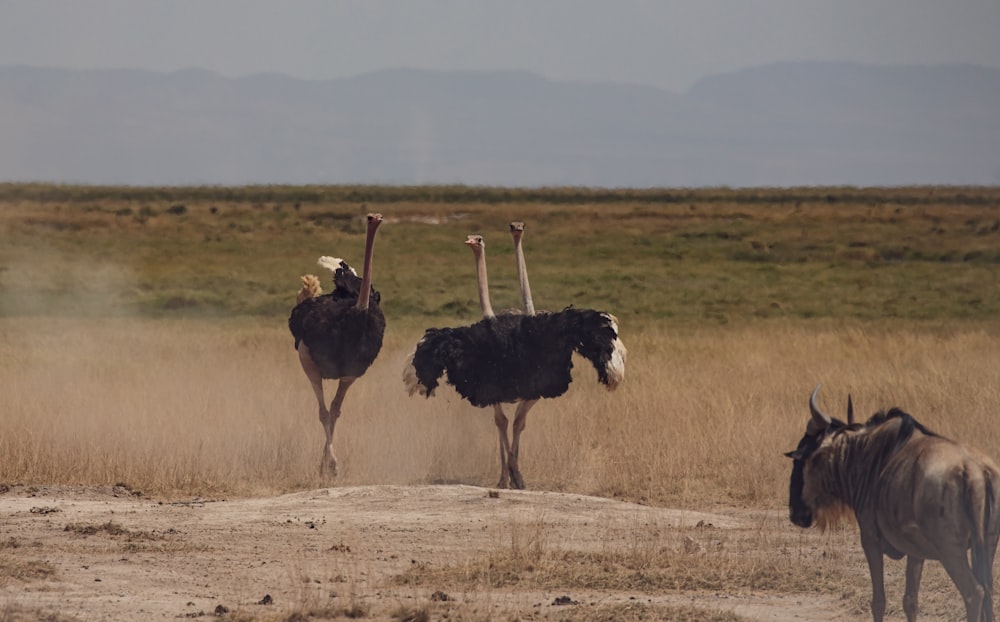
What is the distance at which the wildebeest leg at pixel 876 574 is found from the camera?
756 centimetres

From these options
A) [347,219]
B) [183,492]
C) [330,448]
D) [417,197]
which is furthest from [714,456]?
[417,197]

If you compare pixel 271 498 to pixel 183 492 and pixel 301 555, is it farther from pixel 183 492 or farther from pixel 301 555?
pixel 301 555

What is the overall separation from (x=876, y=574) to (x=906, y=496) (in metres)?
0.48

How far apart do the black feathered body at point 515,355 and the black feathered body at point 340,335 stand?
131 centimetres

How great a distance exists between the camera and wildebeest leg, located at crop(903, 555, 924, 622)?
24.7 ft

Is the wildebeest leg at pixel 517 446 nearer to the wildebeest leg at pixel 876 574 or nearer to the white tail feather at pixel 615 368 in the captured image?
the white tail feather at pixel 615 368

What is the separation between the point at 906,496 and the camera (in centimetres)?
730

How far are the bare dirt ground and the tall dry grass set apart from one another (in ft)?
3.35

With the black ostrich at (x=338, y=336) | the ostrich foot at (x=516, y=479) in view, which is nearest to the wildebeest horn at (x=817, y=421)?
the ostrich foot at (x=516, y=479)

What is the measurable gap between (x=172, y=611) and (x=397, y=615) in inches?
47.2

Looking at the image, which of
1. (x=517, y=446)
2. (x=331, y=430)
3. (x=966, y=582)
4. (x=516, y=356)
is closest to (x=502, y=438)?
(x=517, y=446)

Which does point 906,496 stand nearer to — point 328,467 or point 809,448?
point 809,448

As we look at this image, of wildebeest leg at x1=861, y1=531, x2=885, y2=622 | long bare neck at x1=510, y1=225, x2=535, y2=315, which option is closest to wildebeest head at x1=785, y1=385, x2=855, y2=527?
wildebeest leg at x1=861, y1=531, x2=885, y2=622

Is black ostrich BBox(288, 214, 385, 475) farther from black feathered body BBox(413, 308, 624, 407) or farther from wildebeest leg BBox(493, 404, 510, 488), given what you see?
wildebeest leg BBox(493, 404, 510, 488)
